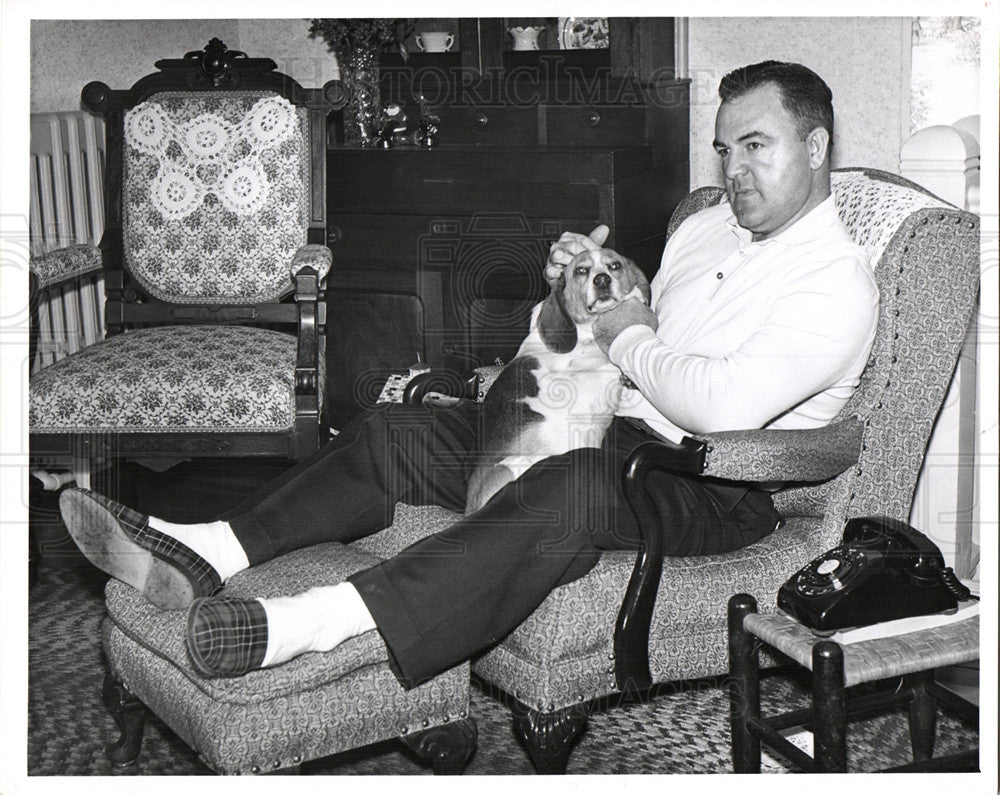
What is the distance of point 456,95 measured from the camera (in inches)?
133

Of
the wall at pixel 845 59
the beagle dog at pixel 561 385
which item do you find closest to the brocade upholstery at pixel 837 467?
the beagle dog at pixel 561 385

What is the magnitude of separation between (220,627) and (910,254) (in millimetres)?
1221

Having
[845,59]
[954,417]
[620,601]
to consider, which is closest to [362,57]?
[845,59]

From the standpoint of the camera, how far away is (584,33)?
3.29 meters

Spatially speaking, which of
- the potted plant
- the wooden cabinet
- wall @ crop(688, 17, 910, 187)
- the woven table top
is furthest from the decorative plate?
the woven table top

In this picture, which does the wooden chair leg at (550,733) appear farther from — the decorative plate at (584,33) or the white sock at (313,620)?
the decorative plate at (584,33)

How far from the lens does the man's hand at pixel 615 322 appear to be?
1.93 m

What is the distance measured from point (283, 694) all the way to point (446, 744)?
0.29 meters

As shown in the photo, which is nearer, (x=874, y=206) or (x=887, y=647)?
(x=887, y=647)

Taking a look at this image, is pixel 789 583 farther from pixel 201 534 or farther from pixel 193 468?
pixel 193 468

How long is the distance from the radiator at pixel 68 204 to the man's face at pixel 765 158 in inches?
84.3

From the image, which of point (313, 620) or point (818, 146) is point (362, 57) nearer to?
point (818, 146)

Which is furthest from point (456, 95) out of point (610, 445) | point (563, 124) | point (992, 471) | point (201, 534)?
point (992, 471)

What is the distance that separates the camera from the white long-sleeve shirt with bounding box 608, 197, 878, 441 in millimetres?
1810
